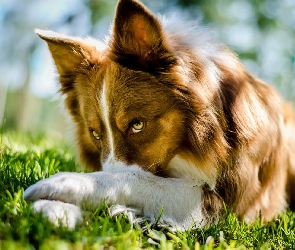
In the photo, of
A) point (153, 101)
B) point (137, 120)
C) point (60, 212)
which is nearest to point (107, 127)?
point (137, 120)

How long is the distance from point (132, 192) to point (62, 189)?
24.8 inches

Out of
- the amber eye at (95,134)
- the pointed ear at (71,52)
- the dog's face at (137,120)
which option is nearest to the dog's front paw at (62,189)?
the dog's face at (137,120)

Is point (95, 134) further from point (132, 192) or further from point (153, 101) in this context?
point (132, 192)

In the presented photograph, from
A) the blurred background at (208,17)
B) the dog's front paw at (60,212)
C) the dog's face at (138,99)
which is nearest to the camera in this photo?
the dog's front paw at (60,212)

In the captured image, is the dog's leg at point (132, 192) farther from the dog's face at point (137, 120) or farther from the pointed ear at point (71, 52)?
the pointed ear at point (71, 52)

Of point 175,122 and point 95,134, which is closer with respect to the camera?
point 175,122

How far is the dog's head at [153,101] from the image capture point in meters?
3.81

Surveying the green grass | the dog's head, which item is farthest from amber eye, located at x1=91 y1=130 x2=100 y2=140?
the green grass

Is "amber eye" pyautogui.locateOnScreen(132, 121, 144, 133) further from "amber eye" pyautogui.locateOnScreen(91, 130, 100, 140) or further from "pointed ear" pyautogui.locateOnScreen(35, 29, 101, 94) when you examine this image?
"pointed ear" pyautogui.locateOnScreen(35, 29, 101, 94)

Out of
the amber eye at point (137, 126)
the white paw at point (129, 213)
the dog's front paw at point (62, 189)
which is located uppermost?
the amber eye at point (137, 126)

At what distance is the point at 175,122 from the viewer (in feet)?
12.7

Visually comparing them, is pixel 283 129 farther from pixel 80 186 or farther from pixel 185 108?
pixel 80 186

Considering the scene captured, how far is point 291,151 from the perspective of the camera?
503 cm

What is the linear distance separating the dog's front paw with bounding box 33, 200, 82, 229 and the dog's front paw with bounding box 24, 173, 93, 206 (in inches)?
2.7
